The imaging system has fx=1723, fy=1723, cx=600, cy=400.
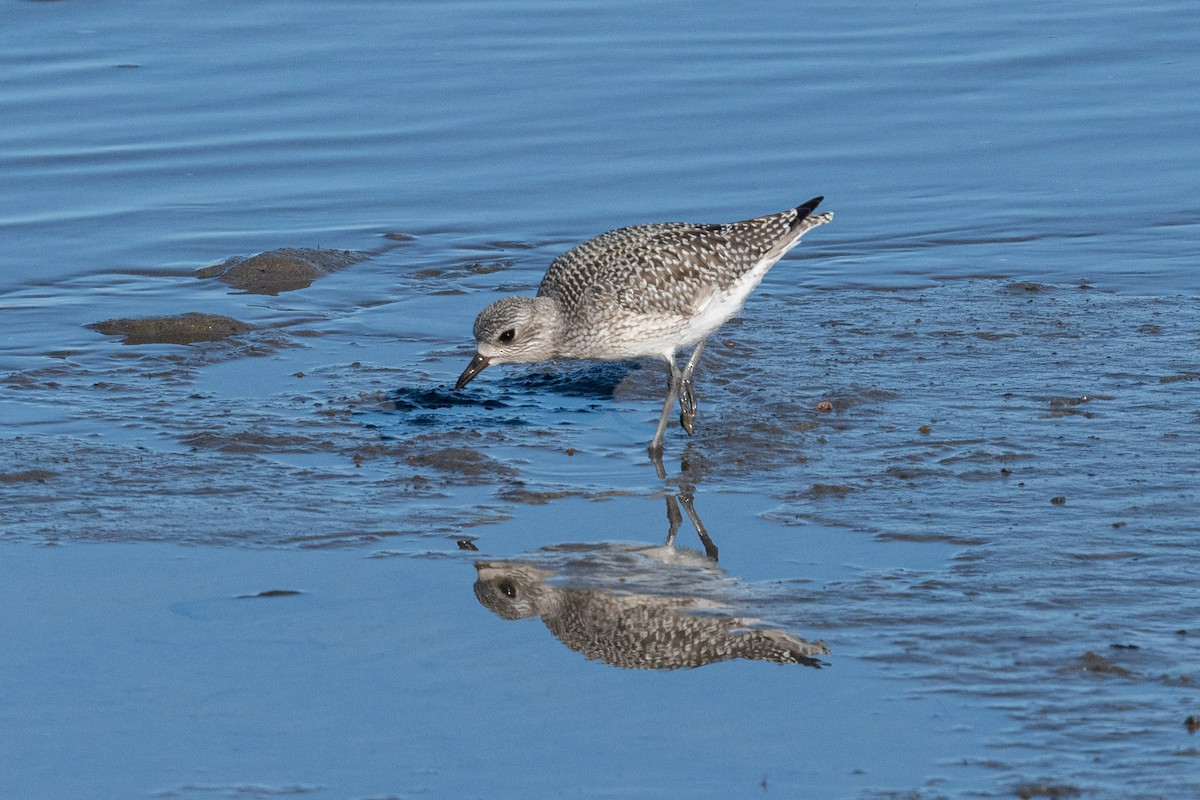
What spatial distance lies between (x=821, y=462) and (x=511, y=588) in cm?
218

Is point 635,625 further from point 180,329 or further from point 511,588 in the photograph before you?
point 180,329

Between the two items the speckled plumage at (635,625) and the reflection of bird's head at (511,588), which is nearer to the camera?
the speckled plumage at (635,625)

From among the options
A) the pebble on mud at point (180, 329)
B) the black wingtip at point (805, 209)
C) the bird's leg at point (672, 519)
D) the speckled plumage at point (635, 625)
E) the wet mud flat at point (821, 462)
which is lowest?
the speckled plumage at point (635, 625)

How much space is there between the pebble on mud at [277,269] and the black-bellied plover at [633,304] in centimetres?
350

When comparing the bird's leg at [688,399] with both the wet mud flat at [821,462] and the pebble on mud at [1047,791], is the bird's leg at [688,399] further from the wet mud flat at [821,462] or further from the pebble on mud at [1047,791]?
the pebble on mud at [1047,791]

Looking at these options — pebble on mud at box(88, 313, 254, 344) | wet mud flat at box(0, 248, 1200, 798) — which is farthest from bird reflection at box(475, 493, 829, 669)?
pebble on mud at box(88, 313, 254, 344)

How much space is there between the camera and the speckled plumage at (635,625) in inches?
267

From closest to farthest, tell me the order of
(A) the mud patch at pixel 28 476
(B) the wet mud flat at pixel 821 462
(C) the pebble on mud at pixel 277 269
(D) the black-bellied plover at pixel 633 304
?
(B) the wet mud flat at pixel 821 462 < (A) the mud patch at pixel 28 476 < (D) the black-bellied plover at pixel 633 304 < (C) the pebble on mud at pixel 277 269

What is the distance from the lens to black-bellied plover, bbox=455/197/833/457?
31.6 feet

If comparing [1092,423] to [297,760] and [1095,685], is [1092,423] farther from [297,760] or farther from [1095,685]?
[297,760]

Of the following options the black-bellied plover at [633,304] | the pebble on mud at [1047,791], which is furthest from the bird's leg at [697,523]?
the pebble on mud at [1047,791]

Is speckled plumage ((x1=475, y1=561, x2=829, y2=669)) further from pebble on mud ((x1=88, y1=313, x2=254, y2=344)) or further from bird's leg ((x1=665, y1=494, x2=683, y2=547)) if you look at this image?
pebble on mud ((x1=88, y1=313, x2=254, y2=344))

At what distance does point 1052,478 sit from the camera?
857 centimetres

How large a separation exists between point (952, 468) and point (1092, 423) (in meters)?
1.10
